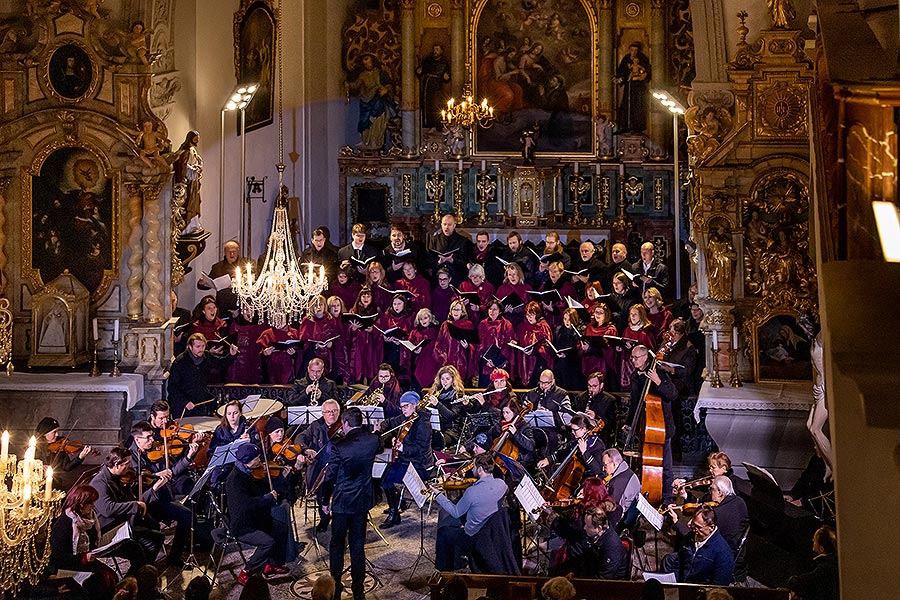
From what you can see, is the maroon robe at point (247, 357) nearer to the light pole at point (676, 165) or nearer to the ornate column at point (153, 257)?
the ornate column at point (153, 257)

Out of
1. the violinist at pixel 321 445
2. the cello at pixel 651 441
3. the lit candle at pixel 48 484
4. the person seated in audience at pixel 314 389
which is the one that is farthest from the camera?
the person seated in audience at pixel 314 389

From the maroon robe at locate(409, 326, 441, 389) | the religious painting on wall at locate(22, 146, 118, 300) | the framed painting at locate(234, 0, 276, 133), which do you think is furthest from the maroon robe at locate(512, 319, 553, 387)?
the framed painting at locate(234, 0, 276, 133)

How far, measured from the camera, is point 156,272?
13.9 metres

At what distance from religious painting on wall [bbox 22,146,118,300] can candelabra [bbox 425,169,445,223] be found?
25.7ft

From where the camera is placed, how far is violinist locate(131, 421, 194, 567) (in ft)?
32.4

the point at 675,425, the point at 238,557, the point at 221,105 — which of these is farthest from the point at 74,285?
the point at 675,425

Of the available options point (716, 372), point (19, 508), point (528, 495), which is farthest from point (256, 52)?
point (19, 508)

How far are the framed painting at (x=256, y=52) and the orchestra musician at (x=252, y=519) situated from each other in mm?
8869

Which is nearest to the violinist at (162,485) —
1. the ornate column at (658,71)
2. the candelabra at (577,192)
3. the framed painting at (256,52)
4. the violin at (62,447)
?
the violin at (62,447)

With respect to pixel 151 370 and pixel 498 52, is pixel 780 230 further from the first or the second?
pixel 498 52

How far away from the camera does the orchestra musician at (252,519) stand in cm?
947

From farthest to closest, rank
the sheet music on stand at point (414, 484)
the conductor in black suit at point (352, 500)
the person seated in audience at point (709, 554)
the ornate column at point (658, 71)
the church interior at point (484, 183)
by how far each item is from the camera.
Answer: the ornate column at point (658, 71) → the sheet music on stand at point (414, 484) → the conductor in black suit at point (352, 500) → the person seated in audience at point (709, 554) → the church interior at point (484, 183)

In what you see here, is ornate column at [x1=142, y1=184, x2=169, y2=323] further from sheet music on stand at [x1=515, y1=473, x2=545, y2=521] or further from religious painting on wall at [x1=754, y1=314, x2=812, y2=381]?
religious painting on wall at [x1=754, y1=314, x2=812, y2=381]

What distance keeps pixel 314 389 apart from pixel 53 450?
294 centimetres
